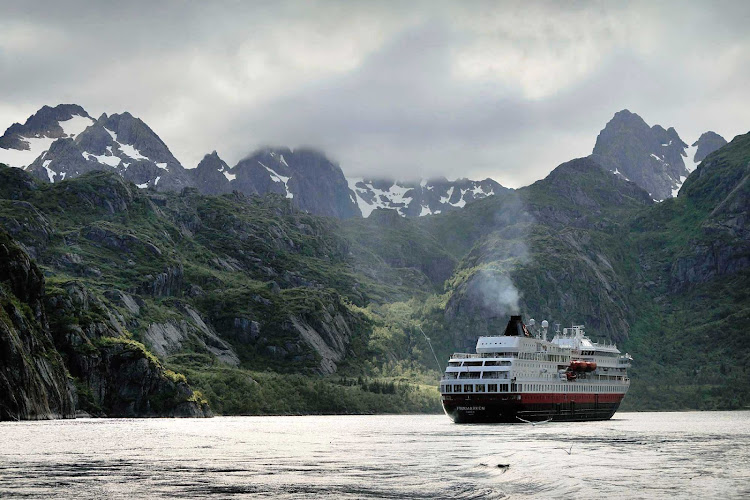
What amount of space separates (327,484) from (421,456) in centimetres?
3395

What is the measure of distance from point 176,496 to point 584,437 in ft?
313

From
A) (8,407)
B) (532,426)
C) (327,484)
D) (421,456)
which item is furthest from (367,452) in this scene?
(8,407)

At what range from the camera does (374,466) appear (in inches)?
3969

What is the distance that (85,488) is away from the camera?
7912 centimetres

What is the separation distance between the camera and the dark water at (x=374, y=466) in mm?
78250

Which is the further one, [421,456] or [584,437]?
[584,437]

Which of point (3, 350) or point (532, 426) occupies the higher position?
point (3, 350)

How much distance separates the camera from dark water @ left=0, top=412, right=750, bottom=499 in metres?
78.2

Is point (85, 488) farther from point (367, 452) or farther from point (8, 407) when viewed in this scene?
point (8, 407)

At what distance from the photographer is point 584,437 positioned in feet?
502

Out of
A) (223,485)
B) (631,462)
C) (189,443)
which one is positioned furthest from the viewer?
(189,443)

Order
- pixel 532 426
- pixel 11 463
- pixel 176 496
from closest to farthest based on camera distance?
pixel 176 496 < pixel 11 463 < pixel 532 426

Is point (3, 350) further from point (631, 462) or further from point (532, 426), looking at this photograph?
point (631, 462)

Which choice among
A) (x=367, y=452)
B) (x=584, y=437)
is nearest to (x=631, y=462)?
(x=367, y=452)
